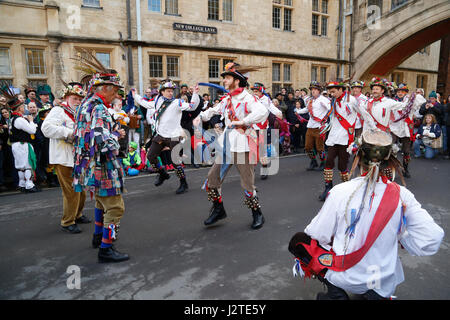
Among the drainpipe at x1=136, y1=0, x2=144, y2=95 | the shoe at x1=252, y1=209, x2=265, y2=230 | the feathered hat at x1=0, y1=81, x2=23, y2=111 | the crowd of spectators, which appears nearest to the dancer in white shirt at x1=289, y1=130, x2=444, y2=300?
the shoe at x1=252, y1=209, x2=265, y2=230

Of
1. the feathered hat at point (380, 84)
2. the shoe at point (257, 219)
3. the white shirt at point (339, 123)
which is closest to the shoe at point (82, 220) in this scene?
the shoe at point (257, 219)

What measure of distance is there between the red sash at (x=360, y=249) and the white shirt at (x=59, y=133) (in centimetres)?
346

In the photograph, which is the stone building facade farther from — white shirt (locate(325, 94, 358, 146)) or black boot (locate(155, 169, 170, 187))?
black boot (locate(155, 169, 170, 187))

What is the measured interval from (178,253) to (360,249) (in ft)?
7.18

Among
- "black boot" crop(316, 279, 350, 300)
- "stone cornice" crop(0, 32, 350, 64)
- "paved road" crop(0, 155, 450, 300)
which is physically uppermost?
"stone cornice" crop(0, 32, 350, 64)

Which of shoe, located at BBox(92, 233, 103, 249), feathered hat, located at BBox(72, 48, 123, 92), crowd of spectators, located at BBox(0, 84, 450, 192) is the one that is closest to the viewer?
feathered hat, located at BBox(72, 48, 123, 92)

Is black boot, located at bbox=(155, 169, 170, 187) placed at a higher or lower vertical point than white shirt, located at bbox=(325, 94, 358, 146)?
lower

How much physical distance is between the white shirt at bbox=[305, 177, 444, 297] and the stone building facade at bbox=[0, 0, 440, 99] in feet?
18.0

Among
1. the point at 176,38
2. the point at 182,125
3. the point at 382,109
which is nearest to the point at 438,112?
the point at 382,109

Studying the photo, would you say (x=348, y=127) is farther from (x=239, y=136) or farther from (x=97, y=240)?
(x=97, y=240)

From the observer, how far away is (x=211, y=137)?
9586mm

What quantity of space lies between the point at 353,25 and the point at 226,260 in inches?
728

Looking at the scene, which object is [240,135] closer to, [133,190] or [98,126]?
[98,126]

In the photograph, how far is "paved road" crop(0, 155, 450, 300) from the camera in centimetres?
304
